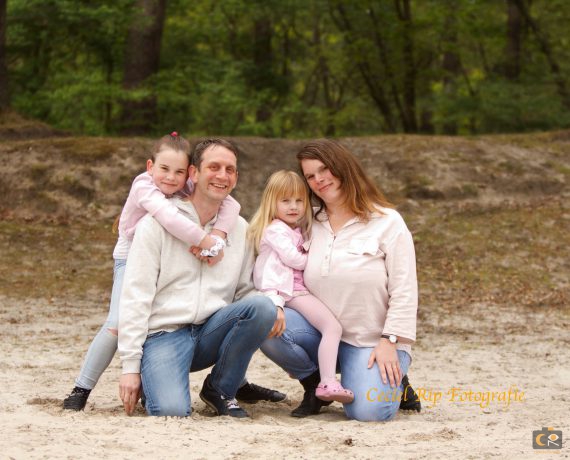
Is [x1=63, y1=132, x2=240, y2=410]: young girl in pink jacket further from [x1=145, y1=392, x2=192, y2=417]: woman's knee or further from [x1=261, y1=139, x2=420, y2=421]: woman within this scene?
[x1=261, y1=139, x2=420, y2=421]: woman

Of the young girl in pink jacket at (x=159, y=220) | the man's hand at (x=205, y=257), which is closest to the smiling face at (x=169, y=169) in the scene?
the young girl in pink jacket at (x=159, y=220)

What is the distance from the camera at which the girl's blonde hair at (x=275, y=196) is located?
4672 mm

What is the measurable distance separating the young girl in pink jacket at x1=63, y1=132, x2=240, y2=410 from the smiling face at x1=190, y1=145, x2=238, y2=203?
12 centimetres

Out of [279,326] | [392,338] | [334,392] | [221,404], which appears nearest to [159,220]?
[279,326]

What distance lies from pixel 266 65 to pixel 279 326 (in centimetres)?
1334

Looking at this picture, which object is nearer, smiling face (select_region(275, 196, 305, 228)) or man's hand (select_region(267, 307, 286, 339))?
man's hand (select_region(267, 307, 286, 339))

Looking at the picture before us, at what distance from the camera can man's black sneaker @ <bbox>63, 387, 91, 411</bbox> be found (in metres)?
4.41

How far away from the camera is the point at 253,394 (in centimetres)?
495

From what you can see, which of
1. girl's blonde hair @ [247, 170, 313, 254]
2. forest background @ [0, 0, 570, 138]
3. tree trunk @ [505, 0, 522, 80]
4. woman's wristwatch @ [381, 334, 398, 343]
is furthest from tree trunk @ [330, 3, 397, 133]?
woman's wristwatch @ [381, 334, 398, 343]

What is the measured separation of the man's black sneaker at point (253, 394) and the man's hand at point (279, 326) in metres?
0.53

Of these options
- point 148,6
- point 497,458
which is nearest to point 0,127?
point 148,6

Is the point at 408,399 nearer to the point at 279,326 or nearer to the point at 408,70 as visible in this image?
the point at 279,326

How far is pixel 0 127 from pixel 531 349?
8596mm

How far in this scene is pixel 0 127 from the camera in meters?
12.5
